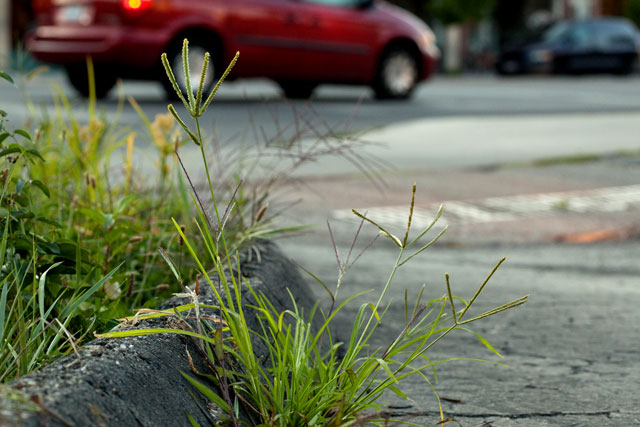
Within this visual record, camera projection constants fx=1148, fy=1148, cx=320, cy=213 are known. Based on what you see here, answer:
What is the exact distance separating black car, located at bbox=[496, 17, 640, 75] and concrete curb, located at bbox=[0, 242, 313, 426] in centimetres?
2331

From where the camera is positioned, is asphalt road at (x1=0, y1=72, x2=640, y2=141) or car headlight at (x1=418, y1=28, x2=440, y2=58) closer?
asphalt road at (x1=0, y1=72, x2=640, y2=141)

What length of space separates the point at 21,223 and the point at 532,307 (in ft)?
7.00

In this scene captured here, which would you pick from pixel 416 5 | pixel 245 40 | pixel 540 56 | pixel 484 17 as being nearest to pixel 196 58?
pixel 245 40

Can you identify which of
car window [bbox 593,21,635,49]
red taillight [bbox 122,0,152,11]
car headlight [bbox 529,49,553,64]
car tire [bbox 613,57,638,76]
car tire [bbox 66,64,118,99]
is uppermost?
red taillight [bbox 122,0,152,11]

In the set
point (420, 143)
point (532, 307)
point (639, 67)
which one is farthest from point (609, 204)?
point (639, 67)

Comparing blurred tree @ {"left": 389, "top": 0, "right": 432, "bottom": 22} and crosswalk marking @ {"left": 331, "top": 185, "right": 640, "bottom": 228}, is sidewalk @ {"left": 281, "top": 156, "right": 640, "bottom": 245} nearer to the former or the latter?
crosswalk marking @ {"left": 331, "top": 185, "right": 640, "bottom": 228}

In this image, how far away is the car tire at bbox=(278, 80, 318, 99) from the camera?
47.3 ft

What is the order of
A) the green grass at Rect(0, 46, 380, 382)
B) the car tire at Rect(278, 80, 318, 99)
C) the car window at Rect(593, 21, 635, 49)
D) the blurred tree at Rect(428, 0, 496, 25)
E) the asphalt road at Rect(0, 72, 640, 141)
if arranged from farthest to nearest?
the blurred tree at Rect(428, 0, 496, 25) → the car window at Rect(593, 21, 635, 49) → the car tire at Rect(278, 80, 318, 99) → the asphalt road at Rect(0, 72, 640, 141) → the green grass at Rect(0, 46, 380, 382)

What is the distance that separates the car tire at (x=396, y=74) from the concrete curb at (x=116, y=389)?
12191mm

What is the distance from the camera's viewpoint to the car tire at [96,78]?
12.9m

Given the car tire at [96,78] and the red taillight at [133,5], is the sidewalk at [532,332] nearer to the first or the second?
the red taillight at [133,5]

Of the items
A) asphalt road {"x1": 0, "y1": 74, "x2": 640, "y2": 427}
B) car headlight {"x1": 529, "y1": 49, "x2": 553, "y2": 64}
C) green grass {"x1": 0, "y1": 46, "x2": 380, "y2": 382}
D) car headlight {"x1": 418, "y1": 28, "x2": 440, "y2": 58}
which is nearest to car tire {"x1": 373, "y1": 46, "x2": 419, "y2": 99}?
car headlight {"x1": 418, "y1": 28, "x2": 440, "y2": 58}

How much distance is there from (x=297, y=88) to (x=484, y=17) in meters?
21.3

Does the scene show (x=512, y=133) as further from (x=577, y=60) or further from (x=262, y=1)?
Answer: (x=577, y=60)
